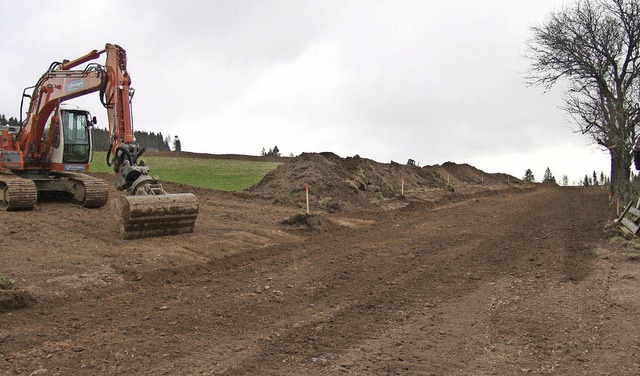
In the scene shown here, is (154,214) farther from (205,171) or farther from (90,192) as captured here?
(205,171)

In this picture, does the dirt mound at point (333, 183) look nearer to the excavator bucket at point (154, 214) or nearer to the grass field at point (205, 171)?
the grass field at point (205, 171)

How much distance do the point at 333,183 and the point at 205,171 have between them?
16288mm

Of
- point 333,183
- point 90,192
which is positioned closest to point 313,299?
point 90,192

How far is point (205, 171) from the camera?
114 ft

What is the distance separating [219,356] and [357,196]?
16.2 meters

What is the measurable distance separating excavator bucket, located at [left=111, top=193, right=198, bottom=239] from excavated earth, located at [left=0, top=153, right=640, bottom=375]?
0.39 m

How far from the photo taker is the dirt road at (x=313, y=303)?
16.3ft

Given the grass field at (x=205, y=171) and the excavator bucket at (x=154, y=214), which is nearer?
the excavator bucket at (x=154, y=214)

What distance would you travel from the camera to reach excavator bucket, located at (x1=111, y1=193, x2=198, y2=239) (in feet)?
34.4

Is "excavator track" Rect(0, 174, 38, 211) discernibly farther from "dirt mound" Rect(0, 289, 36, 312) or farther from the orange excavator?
"dirt mound" Rect(0, 289, 36, 312)

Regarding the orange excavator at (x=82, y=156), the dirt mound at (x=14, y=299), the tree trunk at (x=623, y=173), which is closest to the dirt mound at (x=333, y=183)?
the orange excavator at (x=82, y=156)

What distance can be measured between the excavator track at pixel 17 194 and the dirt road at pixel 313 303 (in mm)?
873

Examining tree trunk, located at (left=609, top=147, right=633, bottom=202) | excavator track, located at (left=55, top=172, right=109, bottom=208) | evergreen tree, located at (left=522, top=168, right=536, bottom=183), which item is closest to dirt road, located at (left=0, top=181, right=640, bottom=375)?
excavator track, located at (left=55, top=172, right=109, bottom=208)

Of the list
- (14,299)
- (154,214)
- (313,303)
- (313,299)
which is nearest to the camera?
(14,299)
